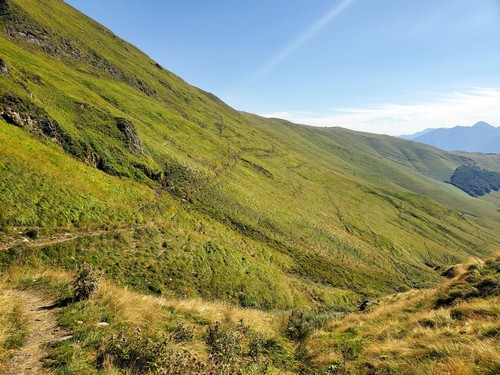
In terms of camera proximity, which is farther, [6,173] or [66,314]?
[6,173]

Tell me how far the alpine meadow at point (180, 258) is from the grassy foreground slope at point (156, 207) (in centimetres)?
28

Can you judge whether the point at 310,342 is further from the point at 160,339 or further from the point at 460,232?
the point at 460,232

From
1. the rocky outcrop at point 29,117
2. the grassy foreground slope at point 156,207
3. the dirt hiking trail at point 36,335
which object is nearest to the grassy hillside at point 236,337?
the dirt hiking trail at point 36,335

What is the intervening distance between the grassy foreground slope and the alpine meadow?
28 cm

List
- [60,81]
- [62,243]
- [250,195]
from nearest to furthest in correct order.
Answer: [62,243] < [60,81] < [250,195]

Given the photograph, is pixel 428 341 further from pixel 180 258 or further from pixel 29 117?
pixel 29 117

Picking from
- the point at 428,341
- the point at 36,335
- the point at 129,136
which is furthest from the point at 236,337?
the point at 129,136

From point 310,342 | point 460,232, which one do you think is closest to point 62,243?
point 310,342

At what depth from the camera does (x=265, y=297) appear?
37.3 metres

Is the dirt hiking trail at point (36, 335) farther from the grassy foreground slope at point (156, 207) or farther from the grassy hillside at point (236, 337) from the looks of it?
the grassy foreground slope at point (156, 207)

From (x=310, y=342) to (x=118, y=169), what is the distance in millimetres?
44844

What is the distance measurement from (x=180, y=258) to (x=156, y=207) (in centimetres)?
1165

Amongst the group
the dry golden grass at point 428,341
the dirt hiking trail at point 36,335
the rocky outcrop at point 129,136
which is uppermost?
the rocky outcrop at point 129,136

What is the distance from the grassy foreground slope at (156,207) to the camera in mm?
28922
